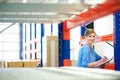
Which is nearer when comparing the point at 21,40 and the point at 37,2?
the point at 37,2

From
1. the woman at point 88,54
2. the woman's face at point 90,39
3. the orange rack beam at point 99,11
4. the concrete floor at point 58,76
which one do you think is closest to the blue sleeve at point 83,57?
the woman at point 88,54

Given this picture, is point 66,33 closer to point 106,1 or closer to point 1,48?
point 106,1

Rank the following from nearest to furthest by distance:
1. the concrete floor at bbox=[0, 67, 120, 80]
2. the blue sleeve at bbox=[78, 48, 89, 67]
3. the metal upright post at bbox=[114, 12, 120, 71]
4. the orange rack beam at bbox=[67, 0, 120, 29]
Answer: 1. the concrete floor at bbox=[0, 67, 120, 80]
2. the orange rack beam at bbox=[67, 0, 120, 29]
3. the metal upright post at bbox=[114, 12, 120, 71]
4. the blue sleeve at bbox=[78, 48, 89, 67]

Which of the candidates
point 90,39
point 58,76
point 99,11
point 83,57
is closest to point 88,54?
point 83,57


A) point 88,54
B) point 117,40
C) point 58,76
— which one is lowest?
point 58,76

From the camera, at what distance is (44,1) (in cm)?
252

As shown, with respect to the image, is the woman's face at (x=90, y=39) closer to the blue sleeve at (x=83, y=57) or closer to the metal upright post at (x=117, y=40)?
the blue sleeve at (x=83, y=57)

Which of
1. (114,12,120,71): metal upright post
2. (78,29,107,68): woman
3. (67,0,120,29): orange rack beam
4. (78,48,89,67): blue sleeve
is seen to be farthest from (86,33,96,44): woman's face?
(114,12,120,71): metal upright post

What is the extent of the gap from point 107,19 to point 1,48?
19.0m

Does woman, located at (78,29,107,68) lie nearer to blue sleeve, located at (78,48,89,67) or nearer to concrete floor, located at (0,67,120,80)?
blue sleeve, located at (78,48,89,67)

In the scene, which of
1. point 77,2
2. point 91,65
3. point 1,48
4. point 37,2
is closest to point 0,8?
point 37,2

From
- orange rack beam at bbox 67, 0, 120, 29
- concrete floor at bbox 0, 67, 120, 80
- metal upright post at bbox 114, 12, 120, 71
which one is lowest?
concrete floor at bbox 0, 67, 120, 80

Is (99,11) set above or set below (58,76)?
above

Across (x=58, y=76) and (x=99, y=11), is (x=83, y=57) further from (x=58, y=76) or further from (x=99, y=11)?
(x=58, y=76)
